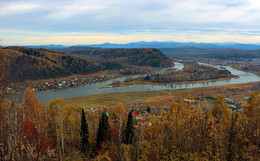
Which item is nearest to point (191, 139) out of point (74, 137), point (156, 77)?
point (74, 137)

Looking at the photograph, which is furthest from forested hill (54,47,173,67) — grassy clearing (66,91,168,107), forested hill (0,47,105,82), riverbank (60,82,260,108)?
grassy clearing (66,91,168,107)

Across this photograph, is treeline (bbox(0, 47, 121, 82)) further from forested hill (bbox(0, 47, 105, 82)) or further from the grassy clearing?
the grassy clearing

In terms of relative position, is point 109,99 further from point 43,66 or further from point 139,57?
point 139,57

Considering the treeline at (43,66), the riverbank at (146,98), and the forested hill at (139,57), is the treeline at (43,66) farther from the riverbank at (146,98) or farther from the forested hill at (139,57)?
the riverbank at (146,98)

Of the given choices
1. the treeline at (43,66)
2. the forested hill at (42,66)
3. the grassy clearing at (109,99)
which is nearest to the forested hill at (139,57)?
the treeline at (43,66)

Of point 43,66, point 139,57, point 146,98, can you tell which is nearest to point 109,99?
A: point 146,98

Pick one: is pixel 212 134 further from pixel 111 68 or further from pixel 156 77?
pixel 111 68

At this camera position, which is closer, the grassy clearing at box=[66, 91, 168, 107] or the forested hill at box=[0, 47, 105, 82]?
the grassy clearing at box=[66, 91, 168, 107]
